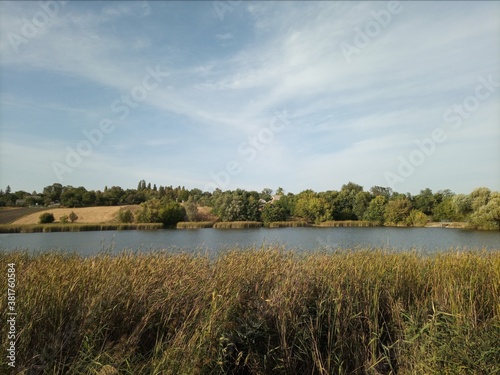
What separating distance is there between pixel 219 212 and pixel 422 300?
185ft

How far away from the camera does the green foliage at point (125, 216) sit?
177ft

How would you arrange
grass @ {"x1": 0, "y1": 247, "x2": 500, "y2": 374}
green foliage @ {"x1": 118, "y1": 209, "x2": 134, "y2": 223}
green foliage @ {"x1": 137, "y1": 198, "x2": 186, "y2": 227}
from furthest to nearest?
green foliage @ {"x1": 137, "y1": 198, "x2": 186, "y2": 227}
green foliage @ {"x1": 118, "y1": 209, "x2": 134, "y2": 223}
grass @ {"x1": 0, "y1": 247, "x2": 500, "y2": 374}

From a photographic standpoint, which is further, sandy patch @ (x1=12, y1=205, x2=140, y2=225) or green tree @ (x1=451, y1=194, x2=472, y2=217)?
sandy patch @ (x1=12, y1=205, x2=140, y2=225)

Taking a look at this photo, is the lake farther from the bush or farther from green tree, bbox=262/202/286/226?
green tree, bbox=262/202/286/226

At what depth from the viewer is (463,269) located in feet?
18.3

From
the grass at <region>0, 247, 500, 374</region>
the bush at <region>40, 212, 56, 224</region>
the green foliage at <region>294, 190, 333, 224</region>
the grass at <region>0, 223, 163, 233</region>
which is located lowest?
the grass at <region>0, 223, 163, 233</region>

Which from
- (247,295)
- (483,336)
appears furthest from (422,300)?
(247,295)

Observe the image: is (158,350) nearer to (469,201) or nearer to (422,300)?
(422,300)

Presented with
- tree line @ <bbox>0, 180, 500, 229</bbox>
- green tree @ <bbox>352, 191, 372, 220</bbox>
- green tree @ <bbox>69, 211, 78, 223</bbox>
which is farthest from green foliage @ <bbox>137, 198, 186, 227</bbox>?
green tree @ <bbox>352, 191, 372, 220</bbox>

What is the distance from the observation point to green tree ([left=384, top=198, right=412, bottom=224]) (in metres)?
58.2

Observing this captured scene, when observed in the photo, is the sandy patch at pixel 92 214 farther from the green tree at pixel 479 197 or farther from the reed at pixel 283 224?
the green tree at pixel 479 197

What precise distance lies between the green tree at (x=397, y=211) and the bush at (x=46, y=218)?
57.7 metres

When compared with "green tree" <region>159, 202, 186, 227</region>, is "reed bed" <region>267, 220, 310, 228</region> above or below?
below

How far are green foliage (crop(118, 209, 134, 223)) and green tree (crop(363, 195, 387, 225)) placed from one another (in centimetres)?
4501
